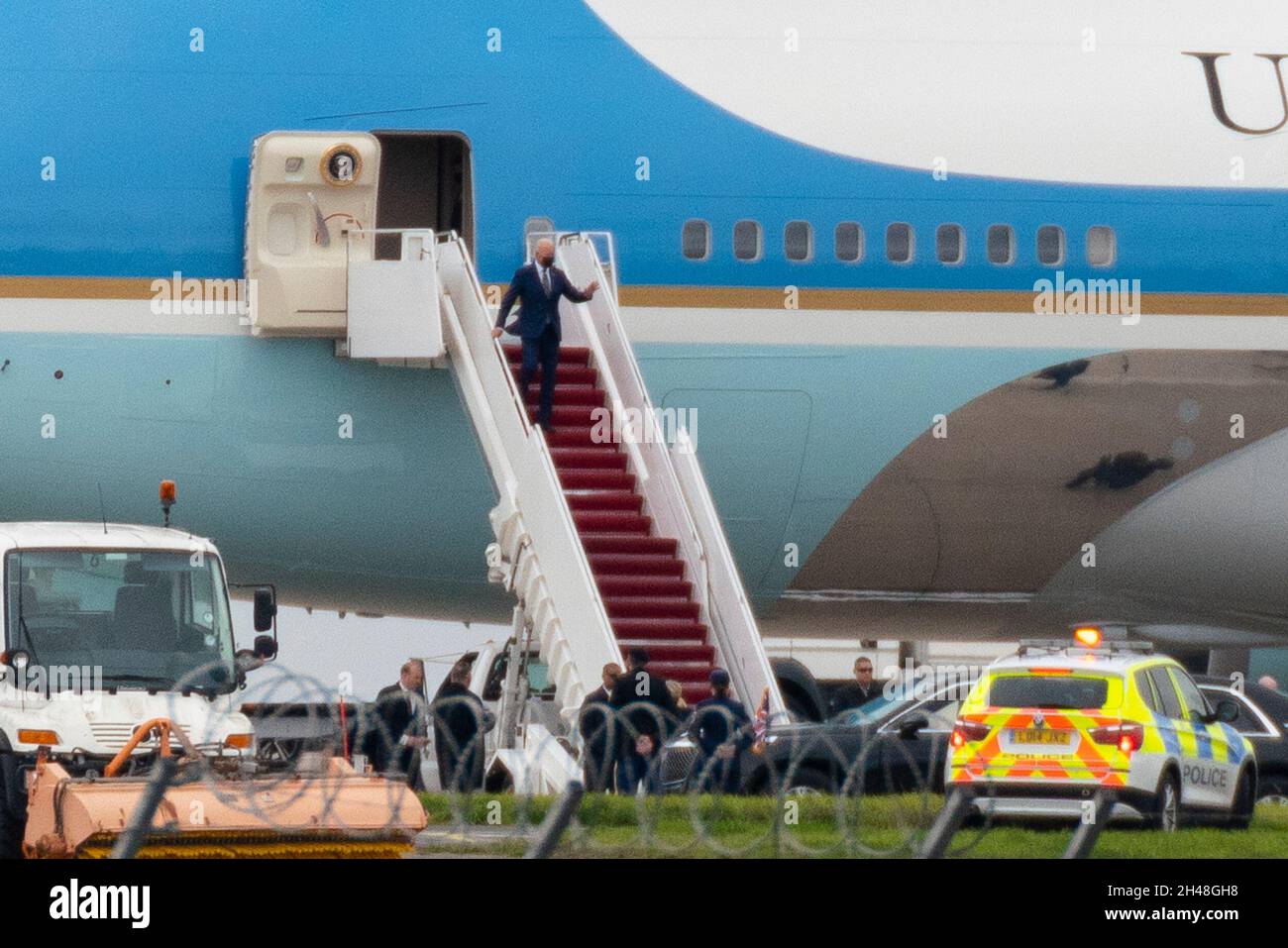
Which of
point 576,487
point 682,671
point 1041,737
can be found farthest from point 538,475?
point 1041,737

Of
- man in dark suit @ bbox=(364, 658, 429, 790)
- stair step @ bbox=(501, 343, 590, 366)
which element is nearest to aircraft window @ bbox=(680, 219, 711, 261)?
stair step @ bbox=(501, 343, 590, 366)

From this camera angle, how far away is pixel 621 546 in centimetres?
1961

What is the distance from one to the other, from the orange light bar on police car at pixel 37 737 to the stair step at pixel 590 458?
554 centimetres

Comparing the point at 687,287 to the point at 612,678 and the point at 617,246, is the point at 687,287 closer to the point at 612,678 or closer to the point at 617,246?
the point at 617,246

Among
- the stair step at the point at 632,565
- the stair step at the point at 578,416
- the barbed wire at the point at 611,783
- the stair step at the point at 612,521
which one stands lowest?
the barbed wire at the point at 611,783

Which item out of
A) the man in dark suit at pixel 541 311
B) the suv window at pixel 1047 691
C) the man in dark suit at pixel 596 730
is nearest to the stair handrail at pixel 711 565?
the man in dark suit at pixel 541 311

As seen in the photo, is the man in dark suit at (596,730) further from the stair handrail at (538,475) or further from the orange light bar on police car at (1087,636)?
the orange light bar on police car at (1087,636)

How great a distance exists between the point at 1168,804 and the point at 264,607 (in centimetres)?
612

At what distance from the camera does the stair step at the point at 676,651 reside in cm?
1908

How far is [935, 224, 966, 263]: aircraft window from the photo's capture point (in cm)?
2070

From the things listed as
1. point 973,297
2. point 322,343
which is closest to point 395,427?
point 322,343

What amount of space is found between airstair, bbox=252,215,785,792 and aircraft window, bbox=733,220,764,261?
0.98m

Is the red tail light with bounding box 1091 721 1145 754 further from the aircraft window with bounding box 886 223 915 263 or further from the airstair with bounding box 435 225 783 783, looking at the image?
the aircraft window with bounding box 886 223 915 263

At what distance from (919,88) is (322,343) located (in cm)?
512
